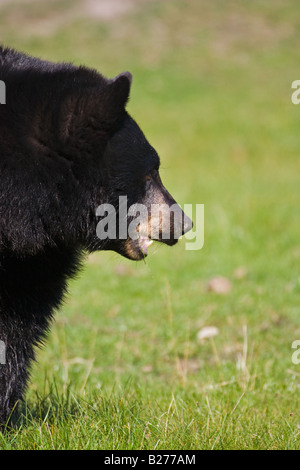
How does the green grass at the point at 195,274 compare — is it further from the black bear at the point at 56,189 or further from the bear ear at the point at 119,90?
the bear ear at the point at 119,90

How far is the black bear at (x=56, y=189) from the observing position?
293cm

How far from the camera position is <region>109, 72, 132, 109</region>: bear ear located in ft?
9.92

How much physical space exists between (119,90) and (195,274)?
4853 millimetres

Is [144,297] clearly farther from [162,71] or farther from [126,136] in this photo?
[162,71]

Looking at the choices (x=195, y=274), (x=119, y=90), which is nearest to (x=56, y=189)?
(x=119, y=90)

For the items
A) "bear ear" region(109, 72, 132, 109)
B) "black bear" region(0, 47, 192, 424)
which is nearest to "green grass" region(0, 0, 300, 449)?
"black bear" region(0, 47, 192, 424)

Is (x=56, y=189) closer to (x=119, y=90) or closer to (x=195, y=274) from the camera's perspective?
(x=119, y=90)

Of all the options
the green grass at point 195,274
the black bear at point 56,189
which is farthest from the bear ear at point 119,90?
the green grass at point 195,274

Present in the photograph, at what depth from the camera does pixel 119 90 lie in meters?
3.04

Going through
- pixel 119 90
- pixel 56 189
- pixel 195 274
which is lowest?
pixel 56 189

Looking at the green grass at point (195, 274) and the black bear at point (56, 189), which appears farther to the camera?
the green grass at point (195, 274)

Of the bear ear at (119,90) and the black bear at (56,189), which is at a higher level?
the bear ear at (119,90)

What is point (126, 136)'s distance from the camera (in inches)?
124
